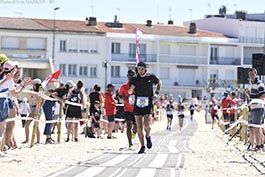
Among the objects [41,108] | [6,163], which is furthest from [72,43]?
[6,163]

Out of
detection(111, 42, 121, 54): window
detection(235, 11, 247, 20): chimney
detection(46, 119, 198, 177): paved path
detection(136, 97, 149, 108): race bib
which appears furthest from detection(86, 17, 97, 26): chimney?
detection(136, 97, 149, 108): race bib

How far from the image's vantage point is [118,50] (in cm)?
9638

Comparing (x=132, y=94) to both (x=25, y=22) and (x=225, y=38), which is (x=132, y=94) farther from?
(x=225, y=38)

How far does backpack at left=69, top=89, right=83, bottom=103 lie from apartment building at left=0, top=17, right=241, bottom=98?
186 ft

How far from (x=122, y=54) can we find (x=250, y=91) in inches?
2975

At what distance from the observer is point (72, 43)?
92.6 metres

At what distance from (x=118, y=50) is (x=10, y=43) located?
44.6 ft

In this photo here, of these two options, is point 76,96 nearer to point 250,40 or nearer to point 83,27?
point 83,27

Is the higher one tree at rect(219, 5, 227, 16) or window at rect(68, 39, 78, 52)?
tree at rect(219, 5, 227, 16)

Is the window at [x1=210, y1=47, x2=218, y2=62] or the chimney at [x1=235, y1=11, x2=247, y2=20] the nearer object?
the window at [x1=210, y1=47, x2=218, y2=62]

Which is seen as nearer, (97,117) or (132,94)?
(132,94)

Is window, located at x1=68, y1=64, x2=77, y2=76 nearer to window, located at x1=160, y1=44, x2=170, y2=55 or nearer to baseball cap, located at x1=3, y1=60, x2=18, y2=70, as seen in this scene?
window, located at x1=160, y1=44, x2=170, y2=55

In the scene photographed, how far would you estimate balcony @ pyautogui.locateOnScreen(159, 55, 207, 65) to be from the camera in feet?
327

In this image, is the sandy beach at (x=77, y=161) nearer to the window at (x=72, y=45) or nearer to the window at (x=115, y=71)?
the window at (x=72, y=45)
